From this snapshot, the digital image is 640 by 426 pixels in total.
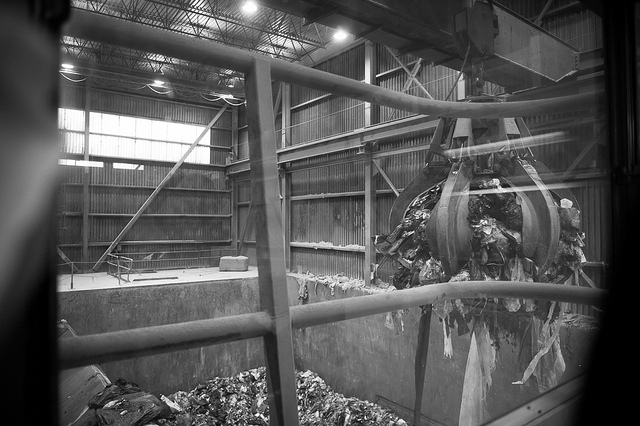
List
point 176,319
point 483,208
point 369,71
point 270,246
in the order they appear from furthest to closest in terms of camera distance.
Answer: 1. point 369,71
2. point 176,319
3. point 483,208
4. point 270,246

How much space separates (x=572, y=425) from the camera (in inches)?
57.9

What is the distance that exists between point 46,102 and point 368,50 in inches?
362

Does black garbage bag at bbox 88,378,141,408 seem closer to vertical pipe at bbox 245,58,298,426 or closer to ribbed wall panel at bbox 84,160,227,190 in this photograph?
vertical pipe at bbox 245,58,298,426

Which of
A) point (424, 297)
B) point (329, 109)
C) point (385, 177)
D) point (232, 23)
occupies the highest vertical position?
point (232, 23)

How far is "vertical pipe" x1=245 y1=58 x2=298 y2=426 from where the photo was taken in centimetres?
99

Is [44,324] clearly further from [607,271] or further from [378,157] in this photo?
[378,157]

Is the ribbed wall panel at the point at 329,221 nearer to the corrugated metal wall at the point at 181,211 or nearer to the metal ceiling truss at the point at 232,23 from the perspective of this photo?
the corrugated metal wall at the point at 181,211

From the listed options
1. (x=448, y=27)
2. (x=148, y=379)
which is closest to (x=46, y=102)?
(x=448, y=27)

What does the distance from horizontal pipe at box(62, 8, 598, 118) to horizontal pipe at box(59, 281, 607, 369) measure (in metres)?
0.55

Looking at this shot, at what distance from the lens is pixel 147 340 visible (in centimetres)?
76

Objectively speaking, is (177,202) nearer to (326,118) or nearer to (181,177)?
(181,177)

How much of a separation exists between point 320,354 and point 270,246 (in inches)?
290

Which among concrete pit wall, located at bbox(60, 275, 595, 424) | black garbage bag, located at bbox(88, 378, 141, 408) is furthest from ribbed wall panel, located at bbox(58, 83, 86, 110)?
concrete pit wall, located at bbox(60, 275, 595, 424)

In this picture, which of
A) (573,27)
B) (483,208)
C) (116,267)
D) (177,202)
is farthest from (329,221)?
(483,208)
